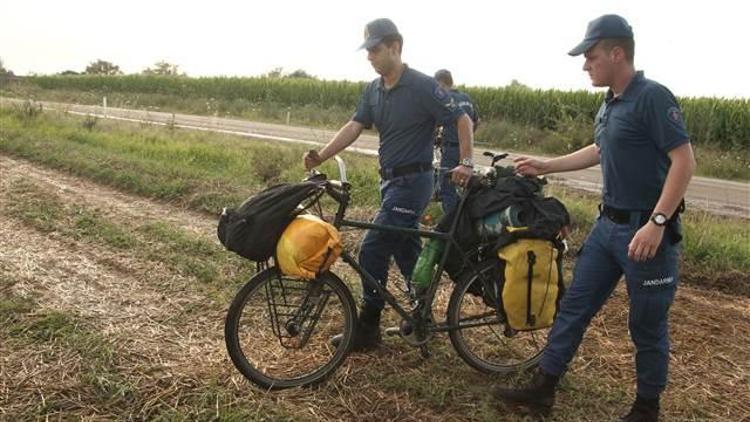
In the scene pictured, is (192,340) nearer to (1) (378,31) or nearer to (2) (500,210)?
(2) (500,210)

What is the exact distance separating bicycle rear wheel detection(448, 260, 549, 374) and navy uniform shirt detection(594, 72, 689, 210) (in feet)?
3.07

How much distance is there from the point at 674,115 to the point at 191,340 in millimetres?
3039

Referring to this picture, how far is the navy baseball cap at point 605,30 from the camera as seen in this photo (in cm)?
299

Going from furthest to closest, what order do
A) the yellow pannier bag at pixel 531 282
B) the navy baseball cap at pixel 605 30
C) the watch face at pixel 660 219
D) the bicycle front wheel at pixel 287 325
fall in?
the yellow pannier bag at pixel 531 282
the bicycle front wheel at pixel 287 325
the navy baseball cap at pixel 605 30
the watch face at pixel 660 219

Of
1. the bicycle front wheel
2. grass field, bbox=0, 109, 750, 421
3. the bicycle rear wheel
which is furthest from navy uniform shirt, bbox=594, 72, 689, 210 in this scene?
the bicycle front wheel

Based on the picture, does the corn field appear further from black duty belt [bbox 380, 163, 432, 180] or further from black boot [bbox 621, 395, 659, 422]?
black boot [bbox 621, 395, 659, 422]

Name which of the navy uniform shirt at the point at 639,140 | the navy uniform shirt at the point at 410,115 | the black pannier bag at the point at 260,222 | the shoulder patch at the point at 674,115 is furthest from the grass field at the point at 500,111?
the black pannier bag at the point at 260,222

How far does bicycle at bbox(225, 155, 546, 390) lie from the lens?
11.5 ft

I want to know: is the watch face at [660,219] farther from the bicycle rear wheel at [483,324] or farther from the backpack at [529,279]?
the bicycle rear wheel at [483,324]

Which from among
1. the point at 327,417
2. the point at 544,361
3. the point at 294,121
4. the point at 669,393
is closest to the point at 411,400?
the point at 327,417

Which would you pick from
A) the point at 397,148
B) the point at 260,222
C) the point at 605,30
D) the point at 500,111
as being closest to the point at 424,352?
the point at 397,148

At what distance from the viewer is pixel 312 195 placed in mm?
3475

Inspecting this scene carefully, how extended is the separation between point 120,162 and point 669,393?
8.27 m

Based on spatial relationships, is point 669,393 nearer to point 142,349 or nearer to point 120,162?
point 142,349
